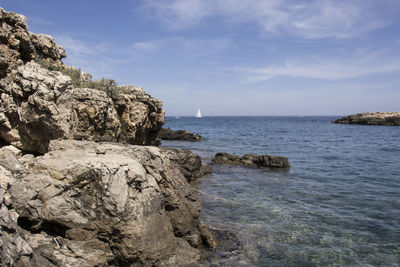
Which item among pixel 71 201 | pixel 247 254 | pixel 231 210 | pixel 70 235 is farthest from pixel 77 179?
pixel 231 210

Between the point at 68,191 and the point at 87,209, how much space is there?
573mm

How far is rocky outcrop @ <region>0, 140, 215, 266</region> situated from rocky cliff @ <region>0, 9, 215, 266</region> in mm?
20

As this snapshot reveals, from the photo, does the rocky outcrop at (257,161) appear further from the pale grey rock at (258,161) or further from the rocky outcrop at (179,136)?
the rocky outcrop at (179,136)

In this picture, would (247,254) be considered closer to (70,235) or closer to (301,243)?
(301,243)

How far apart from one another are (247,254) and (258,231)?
189 centimetres

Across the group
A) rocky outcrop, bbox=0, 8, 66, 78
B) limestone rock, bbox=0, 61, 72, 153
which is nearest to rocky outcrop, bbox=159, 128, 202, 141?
rocky outcrop, bbox=0, 8, 66, 78

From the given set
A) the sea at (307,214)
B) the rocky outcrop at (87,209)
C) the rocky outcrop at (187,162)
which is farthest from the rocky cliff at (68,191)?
the rocky outcrop at (187,162)

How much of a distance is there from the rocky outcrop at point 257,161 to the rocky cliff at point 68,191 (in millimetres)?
15920

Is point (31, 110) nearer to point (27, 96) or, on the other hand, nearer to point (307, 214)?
point (27, 96)

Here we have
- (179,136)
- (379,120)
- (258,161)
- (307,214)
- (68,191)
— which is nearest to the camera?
(68,191)

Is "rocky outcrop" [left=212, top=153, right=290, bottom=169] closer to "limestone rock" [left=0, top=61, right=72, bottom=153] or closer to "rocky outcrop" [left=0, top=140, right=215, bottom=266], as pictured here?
"rocky outcrop" [left=0, top=140, right=215, bottom=266]

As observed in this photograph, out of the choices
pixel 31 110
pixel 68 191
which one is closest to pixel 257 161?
pixel 31 110

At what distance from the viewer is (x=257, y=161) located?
24.6 meters

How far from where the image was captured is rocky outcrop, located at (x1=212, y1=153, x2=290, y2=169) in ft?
77.8
